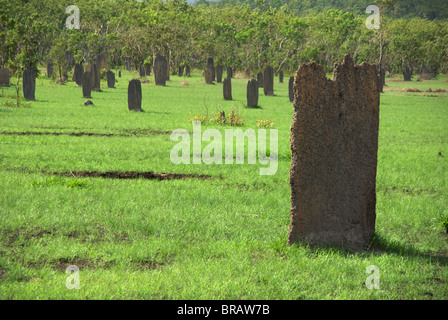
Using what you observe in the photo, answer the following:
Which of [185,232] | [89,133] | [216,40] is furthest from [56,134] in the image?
[216,40]

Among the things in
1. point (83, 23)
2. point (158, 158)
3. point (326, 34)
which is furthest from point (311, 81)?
point (326, 34)

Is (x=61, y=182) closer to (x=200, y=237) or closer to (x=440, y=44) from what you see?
(x=200, y=237)

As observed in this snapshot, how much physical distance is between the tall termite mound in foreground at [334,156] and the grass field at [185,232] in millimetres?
305

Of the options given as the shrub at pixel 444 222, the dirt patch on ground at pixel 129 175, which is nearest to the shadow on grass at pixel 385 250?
the shrub at pixel 444 222

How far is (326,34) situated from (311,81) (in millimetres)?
74836

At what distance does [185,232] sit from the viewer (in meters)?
6.82

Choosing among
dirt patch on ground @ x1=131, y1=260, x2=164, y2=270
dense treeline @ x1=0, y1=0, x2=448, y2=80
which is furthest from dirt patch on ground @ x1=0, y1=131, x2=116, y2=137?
dense treeline @ x1=0, y1=0, x2=448, y2=80

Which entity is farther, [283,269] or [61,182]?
[61,182]

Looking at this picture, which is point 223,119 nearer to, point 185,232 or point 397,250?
point 185,232

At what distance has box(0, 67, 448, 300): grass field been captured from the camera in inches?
201

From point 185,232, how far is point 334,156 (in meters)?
2.14

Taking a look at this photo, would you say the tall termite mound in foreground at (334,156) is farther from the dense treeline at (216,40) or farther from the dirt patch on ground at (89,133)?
the dense treeline at (216,40)

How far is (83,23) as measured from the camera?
68.2 meters

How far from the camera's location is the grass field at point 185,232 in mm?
5113
